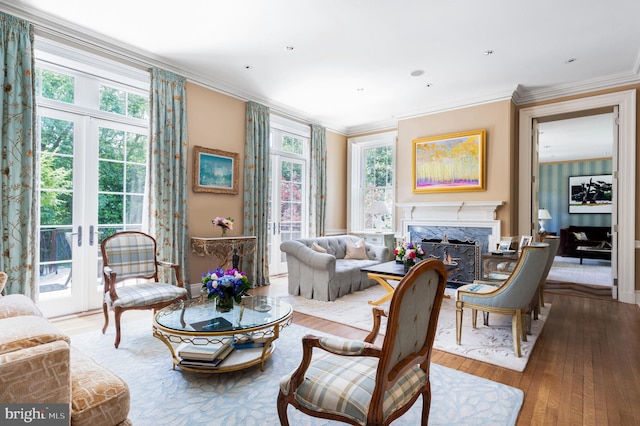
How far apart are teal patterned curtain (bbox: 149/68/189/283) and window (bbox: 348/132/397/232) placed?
376cm

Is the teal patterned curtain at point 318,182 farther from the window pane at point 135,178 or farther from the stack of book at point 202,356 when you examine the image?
the stack of book at point 202,356

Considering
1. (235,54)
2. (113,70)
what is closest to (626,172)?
(235,54)

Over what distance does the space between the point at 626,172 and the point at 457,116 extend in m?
2.44

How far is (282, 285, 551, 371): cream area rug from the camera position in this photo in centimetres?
282

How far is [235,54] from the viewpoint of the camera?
420cm

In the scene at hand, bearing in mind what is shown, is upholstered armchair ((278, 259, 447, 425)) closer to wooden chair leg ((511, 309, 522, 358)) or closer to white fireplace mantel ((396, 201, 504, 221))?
wooden chair leg ((511, 309, 522, 358))

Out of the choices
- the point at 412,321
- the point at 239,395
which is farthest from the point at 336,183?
the point at 412,321

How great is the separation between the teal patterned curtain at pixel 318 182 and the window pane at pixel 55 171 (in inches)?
157

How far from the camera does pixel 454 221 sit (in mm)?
5727

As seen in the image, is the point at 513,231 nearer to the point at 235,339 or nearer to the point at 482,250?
the point at 482,250

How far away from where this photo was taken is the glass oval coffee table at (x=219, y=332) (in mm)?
2270

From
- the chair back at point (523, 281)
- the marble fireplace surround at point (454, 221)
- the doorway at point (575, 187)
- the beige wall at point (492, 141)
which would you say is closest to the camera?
the chair back at point (523, 281)

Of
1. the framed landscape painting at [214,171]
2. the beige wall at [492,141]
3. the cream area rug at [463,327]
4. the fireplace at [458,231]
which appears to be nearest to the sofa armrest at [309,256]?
the cream area rug at [463,327]

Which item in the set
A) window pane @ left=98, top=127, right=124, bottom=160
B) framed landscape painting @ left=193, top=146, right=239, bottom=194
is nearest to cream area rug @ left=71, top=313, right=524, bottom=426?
window pane @ left=98, top=127, right=124, bottom=160
